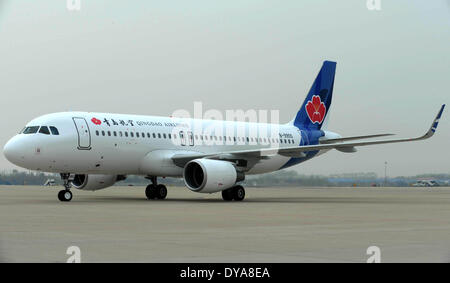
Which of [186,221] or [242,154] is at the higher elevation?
[242,154]

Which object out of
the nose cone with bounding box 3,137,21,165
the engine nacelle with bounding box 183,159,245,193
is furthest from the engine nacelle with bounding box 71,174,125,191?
the nose cone with bounding box 3,137,21,165

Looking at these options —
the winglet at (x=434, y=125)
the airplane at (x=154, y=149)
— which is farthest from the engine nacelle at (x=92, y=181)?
the winglet at (x=434, y=125)

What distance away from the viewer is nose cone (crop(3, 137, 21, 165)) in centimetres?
2586

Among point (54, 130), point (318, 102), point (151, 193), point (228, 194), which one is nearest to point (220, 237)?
point (54, 130)

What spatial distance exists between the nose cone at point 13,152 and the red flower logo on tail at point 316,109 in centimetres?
1702

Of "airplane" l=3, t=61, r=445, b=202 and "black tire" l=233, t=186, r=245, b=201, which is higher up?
"airplane" l=3, t=61, r=445, b=202

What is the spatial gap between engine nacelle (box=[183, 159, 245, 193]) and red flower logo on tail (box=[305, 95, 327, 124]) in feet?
32.9

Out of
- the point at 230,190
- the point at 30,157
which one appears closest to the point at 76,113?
→ the point at 30,157

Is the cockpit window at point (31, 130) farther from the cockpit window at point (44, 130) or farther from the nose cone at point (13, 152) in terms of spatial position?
the nose cone at point (13, 152)

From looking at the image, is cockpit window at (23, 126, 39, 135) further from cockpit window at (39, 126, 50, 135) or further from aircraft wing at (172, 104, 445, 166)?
aircraft wing at (172, 104, 445, 166)

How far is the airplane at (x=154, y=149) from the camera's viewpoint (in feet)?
87.2
